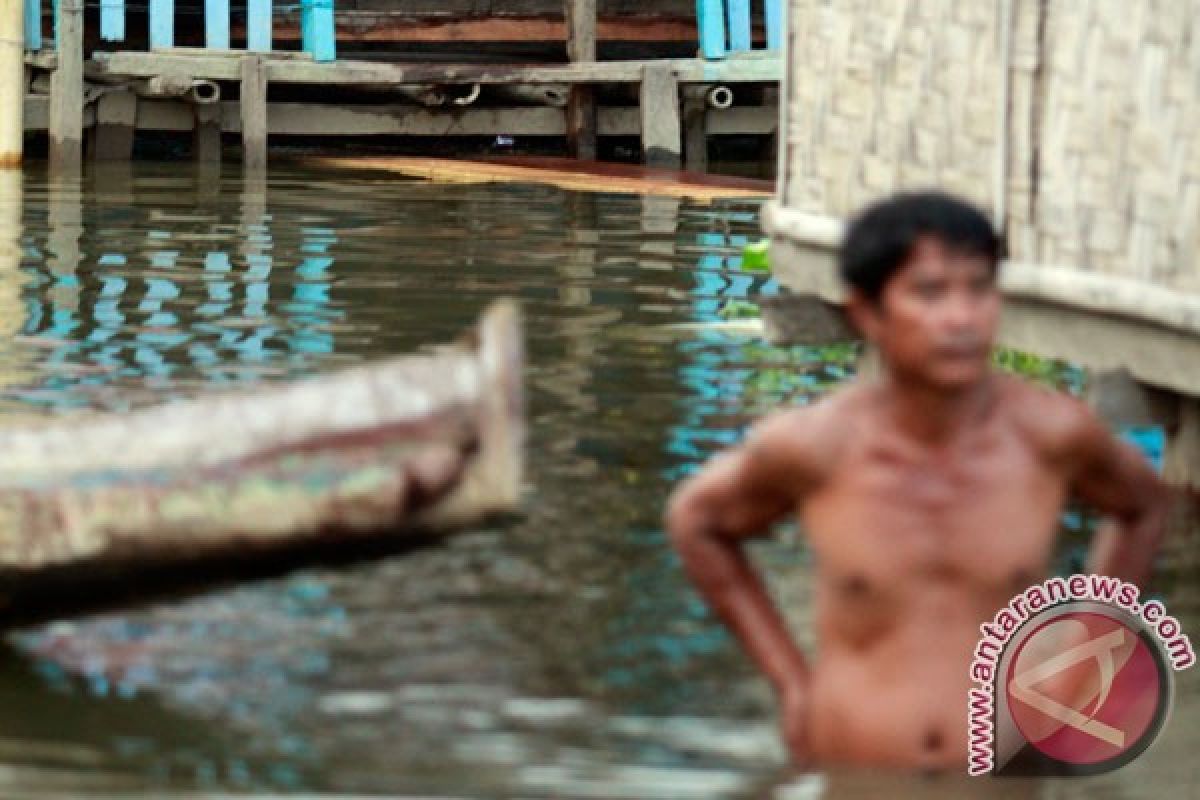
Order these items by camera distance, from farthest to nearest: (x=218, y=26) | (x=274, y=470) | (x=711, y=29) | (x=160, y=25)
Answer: (x=711, y=29) → (x=218, y=26) → (x=160, y=25) → (x=274, y=470)

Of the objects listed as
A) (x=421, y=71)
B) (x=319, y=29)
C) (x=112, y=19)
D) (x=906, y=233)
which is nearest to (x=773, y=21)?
(x=421, y=71)

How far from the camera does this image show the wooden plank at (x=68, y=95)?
20125mm

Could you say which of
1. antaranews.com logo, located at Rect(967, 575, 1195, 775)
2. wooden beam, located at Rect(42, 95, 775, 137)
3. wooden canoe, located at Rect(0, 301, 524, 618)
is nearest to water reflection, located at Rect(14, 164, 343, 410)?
wooden beam, located at Rect(42, 95, 775, 137)

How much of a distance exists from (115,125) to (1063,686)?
18056 millimetres

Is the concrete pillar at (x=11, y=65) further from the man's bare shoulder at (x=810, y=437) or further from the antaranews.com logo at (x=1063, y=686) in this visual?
the man's bare shoulder at (x=810, y=437)

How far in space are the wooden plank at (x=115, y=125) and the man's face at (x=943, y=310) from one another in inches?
706

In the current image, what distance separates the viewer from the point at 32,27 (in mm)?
20812

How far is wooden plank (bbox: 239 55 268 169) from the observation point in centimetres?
2062

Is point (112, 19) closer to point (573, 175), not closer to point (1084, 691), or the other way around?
point (573, 175)

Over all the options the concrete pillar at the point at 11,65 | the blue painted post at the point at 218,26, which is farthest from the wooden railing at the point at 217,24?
the concrete pillar at the point at 11,65

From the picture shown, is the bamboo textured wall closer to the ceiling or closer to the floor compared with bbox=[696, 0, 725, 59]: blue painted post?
closer to the floor

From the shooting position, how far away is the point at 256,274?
1349cm

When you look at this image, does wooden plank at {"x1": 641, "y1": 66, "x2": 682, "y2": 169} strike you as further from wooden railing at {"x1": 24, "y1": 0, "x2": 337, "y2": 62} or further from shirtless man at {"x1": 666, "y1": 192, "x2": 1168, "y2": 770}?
shirtless man at {"x1": 666, "y1": 192, "x2": 1168, "y2": 770}

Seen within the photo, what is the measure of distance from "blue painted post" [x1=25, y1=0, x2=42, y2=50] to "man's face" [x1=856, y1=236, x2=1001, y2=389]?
57.5 feet
